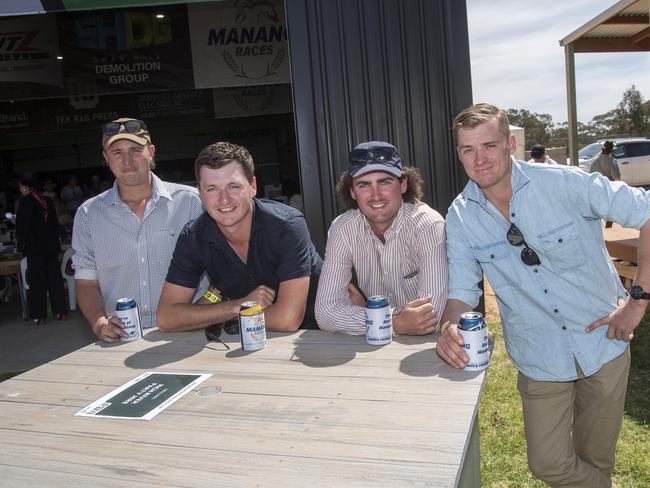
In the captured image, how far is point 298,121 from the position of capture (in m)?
3.48

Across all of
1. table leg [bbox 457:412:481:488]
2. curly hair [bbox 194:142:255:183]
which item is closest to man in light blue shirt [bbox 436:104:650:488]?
table leg [bbox 457:412:481:488]

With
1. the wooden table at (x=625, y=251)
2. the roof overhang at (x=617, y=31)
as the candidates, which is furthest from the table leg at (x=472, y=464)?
the roof overhang at (x=617, y=31)

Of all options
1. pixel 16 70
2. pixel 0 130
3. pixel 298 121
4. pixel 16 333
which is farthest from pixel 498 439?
pixel 0 130

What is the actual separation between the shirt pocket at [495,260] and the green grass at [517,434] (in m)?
1.12

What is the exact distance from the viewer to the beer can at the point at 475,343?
1796 millimetres

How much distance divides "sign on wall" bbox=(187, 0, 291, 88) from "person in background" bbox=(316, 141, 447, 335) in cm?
646

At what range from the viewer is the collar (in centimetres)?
214

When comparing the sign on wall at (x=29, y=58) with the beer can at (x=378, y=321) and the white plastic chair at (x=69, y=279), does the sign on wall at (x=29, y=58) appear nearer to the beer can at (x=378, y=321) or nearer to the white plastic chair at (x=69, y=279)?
the white plastic chair at (x=69, y=279)

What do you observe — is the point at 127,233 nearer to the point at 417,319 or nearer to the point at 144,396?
the point at 144,396

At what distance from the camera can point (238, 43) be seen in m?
8.50

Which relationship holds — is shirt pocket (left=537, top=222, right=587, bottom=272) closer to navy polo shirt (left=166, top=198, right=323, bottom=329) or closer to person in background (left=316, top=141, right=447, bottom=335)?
person in background (left=316, top=141, right=447, bottom=335)

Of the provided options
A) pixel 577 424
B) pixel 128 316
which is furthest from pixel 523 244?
pixel 128 316

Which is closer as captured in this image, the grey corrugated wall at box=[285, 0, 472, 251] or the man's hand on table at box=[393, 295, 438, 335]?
the man's hand on table at box=[393, 295, 438, 335]

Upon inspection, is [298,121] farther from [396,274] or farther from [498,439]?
[498,439]
